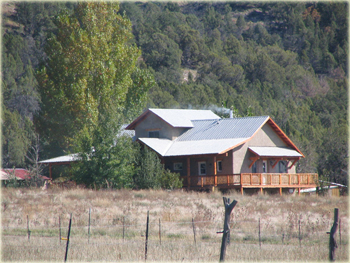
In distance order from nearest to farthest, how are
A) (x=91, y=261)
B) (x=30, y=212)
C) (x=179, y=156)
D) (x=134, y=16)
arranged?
(x=91, y=261) → (x=30, y=212) → (x=179, y=156) → (x=134, y=16)

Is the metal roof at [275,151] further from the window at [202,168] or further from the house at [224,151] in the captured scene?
the window at [202,168]

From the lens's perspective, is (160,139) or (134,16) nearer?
(160,139)

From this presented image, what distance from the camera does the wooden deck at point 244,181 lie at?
1531 inches

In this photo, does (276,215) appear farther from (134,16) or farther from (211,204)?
(134,16)

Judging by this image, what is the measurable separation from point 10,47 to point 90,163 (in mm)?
70838

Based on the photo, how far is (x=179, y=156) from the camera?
40.0m

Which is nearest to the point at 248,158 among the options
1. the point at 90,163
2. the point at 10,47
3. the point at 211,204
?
the point at 211,204

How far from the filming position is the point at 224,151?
123 feet

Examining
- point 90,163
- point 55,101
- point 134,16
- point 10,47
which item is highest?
point 134,16

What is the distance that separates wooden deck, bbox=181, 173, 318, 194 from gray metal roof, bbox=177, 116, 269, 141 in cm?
329

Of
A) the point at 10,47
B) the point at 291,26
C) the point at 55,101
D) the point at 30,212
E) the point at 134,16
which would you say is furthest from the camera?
the point at 291,26

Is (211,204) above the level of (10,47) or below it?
below

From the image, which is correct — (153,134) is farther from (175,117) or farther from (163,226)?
(163,226)

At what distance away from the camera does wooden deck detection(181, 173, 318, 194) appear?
38.9m
